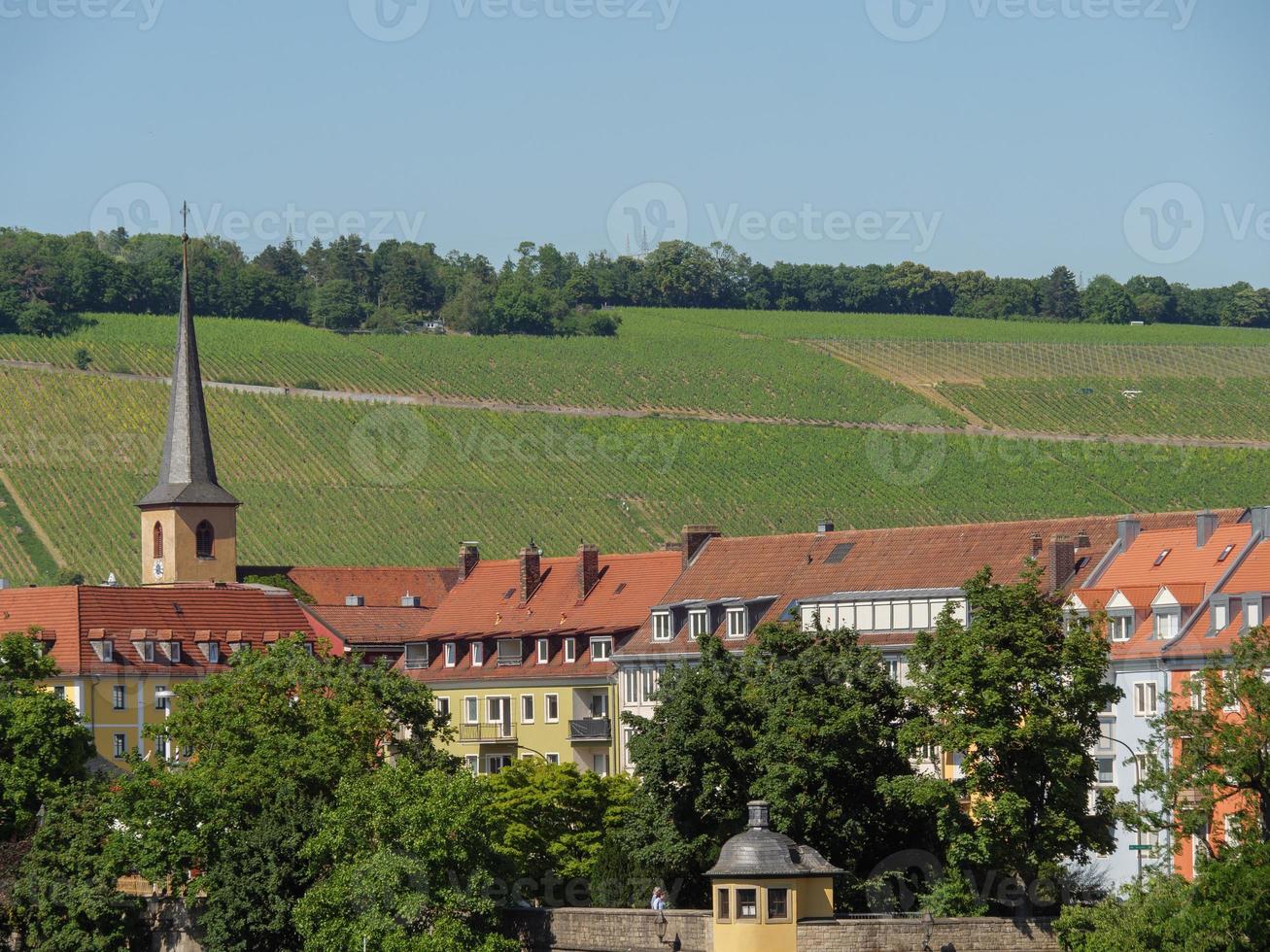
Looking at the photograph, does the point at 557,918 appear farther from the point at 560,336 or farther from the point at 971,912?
the point at 560,336

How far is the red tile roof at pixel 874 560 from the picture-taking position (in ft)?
255

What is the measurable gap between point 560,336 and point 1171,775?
5910 inches

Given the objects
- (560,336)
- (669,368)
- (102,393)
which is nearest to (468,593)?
(102,393)

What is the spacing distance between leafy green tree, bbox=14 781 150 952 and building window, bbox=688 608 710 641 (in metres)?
22.8

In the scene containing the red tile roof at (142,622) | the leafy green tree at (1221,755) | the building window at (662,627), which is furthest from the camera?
the red tile roof at (142,622)

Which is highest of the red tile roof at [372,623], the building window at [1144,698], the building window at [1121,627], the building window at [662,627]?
the red tile roof at [372,623]

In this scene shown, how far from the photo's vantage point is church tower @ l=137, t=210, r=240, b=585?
4956 inches

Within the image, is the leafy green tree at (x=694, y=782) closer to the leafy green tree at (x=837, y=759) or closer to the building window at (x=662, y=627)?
the leafy green tree at (x=837, y=759)

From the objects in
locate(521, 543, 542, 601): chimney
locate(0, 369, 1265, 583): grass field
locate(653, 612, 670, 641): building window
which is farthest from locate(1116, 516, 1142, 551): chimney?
locate(0, 369, 1265, 583): grass field

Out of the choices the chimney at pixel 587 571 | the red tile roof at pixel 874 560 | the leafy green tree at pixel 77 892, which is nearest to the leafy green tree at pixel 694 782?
the leafy green tree at pixel 77 892

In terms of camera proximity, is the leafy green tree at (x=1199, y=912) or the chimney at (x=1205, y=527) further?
the chimney at (x=1205, y=527)

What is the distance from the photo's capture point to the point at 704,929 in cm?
5512

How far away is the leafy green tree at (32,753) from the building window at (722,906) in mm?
20818

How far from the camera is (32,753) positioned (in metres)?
68.5
